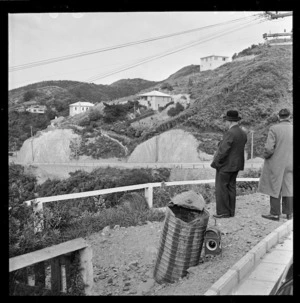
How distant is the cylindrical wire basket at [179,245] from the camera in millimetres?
3719

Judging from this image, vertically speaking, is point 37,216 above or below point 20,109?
below

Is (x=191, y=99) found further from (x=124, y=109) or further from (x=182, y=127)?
(x=124, y=109)

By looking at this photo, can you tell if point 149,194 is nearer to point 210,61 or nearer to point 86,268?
point 210,61

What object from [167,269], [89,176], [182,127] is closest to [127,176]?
[89,176]

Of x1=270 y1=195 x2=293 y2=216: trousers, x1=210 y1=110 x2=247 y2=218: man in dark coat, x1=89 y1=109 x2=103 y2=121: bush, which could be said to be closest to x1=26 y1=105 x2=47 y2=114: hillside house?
x1=89 y1=109 x2=103 y2=121: bush

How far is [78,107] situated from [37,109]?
18.5 inches

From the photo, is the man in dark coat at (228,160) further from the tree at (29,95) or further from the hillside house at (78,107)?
the tree at (29,95)

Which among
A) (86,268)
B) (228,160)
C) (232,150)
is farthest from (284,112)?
(86,268)

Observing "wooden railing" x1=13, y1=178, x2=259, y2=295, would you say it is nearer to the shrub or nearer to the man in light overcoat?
the man in light overcoat

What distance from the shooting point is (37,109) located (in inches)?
179

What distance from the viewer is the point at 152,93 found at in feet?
17.1

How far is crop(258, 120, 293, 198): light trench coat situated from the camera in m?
4.66

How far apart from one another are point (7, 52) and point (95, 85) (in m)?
1.94

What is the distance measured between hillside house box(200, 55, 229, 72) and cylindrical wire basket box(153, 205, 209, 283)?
1.79 meters
